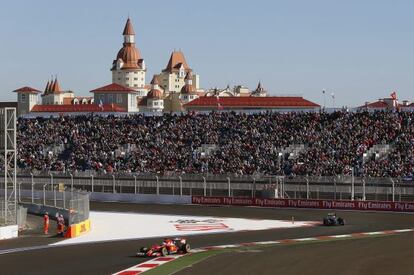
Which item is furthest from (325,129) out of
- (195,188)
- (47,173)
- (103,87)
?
(103,87)

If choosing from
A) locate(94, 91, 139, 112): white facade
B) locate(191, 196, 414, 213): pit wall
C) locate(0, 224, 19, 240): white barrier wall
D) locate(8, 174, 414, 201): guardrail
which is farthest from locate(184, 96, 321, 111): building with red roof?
locate(0, 224, 19, 240): white barrier wall

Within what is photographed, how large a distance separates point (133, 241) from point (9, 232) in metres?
5.76

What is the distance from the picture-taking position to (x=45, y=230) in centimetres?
3831

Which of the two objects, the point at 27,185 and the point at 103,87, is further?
the point at 103,87

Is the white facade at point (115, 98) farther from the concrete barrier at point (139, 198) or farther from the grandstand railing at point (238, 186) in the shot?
the concrete barrier at point (139, 198)

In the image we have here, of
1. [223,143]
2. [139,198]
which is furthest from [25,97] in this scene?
[139,198]

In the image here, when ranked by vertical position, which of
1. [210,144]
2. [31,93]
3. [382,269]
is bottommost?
[382,269]

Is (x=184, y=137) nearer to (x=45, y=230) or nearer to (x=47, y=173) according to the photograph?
(x=47, y=173)

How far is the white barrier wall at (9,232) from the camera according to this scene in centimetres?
3588

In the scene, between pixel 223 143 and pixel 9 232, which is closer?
pixel 9 232

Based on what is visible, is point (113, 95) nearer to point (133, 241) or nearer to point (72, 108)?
point (72, 108)

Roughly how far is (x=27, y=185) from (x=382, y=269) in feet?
138

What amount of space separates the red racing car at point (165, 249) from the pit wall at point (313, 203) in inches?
885

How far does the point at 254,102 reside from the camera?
431ft
